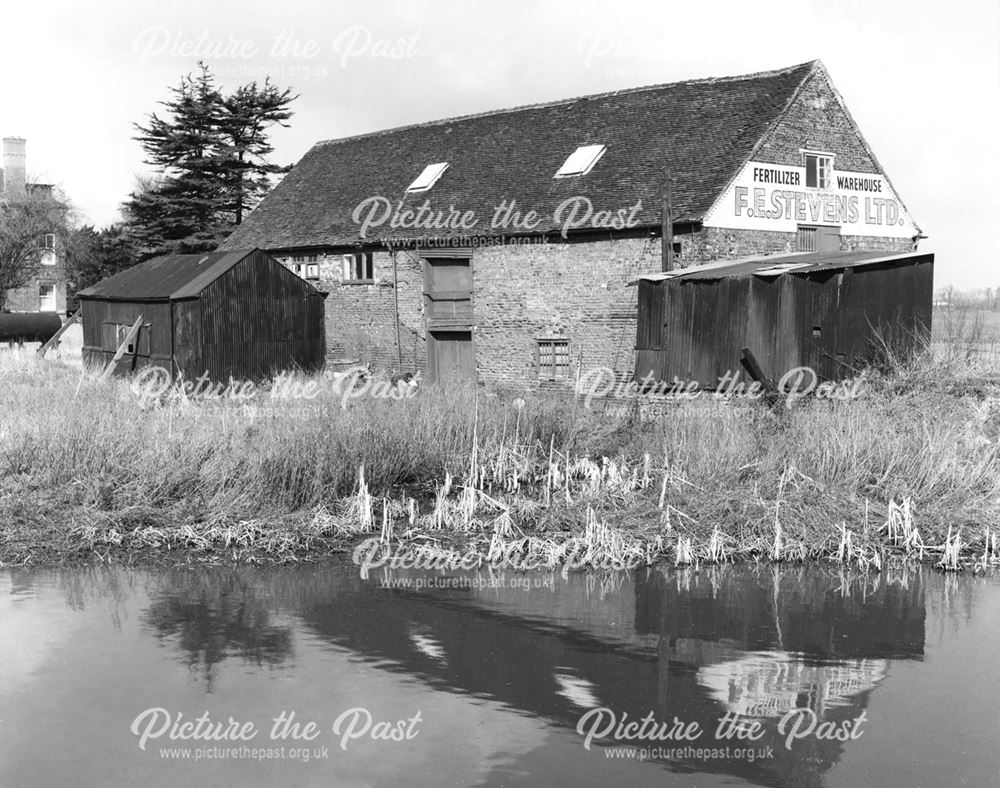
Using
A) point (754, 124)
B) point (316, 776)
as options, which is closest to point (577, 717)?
point (316, 776)

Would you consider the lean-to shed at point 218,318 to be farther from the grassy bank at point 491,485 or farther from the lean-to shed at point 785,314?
the lean-to shed at point 785,314

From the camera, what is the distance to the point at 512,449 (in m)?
15.6

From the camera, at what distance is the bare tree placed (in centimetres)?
5353

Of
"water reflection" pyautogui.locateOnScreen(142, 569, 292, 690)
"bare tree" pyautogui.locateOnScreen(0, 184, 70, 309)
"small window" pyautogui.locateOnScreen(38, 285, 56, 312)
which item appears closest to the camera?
"water reflection" pyautogui.locateOnScreen(142, 569, 292, 690)

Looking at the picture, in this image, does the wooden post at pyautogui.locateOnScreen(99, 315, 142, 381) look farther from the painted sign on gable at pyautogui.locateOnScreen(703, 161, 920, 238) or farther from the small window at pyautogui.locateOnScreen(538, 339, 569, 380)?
the painted sign on gable at pyautogui.locateOnScreen(703, 161, 920, 238)

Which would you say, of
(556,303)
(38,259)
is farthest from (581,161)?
(38,259)

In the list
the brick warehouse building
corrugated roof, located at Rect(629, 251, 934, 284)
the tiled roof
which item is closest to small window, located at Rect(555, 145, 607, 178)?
the brick warehouse building

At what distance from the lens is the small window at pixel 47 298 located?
6103cm

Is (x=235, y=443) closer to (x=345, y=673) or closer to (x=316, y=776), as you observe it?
(x=345, y=673)

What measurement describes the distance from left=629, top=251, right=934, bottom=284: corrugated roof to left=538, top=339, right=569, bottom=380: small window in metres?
4.38

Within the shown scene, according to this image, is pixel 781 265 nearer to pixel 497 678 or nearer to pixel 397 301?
pixel 397 301

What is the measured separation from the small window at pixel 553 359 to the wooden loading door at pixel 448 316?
2654 millimetres

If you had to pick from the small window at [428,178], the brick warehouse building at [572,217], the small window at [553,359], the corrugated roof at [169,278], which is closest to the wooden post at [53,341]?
the corrugated roof at [169,278]

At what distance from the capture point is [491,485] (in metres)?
14.8
